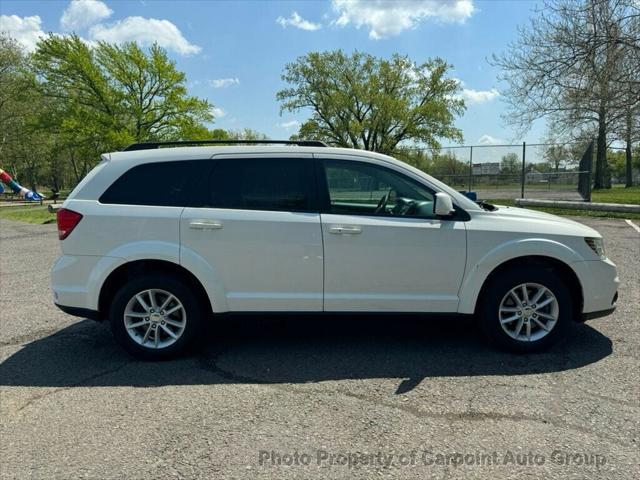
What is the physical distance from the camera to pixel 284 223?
379cm

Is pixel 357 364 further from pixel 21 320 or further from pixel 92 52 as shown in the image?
pixel 92 52

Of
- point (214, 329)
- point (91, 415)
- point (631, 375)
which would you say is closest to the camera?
point (91, 415)

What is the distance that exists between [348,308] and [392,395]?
863 mm

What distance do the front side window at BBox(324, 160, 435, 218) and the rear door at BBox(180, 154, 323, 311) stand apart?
21 centimetres

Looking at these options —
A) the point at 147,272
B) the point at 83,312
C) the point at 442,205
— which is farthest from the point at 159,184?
the point at 442,205

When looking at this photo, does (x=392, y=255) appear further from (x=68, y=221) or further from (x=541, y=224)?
(x=68, y=221)

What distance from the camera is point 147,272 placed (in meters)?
3.93

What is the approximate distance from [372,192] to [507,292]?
57.8 inches

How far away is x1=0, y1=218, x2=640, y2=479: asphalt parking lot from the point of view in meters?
2.55

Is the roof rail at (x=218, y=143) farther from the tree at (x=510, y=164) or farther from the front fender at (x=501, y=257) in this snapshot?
the tree at (x=510, y=164)

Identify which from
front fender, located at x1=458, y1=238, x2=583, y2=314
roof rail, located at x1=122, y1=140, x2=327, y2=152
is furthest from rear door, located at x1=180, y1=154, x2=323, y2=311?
front fender, located at x1=458, y1=238, x2=583, y2=314

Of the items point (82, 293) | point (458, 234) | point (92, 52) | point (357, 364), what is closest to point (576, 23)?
point (458, 234)

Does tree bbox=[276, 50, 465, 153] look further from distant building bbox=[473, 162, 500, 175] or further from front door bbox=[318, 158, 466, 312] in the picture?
front door bbox=[318, 158, 466, 312]

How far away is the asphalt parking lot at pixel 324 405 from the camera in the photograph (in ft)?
8.36
